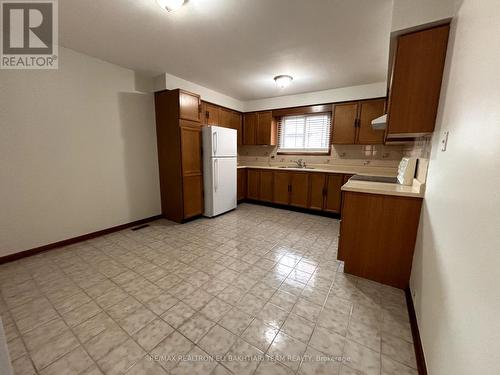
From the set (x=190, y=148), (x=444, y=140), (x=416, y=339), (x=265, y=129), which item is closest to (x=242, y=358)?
(x=416, y=339)

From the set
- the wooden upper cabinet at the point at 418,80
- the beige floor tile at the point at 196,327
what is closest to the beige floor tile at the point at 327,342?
the beige floor tile at the point at 196,327

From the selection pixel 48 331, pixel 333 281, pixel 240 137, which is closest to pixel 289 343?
pixel 333 281

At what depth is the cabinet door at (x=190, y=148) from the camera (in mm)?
3345

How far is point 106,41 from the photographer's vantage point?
2357mm

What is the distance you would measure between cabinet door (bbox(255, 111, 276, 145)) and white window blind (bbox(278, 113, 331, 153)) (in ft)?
0.89

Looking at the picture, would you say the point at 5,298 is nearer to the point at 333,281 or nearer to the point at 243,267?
the point at 243,267

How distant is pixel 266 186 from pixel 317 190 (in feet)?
3.92

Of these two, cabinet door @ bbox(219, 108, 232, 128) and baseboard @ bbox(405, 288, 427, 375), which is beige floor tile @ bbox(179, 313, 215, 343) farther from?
cabinet door @ bbox(219, 108, 232, 128)

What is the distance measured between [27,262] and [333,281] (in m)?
3.38

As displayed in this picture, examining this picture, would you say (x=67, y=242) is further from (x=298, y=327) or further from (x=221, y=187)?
(x=298, y=327)

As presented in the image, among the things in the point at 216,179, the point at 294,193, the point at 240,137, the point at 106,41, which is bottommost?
the point at 294,193

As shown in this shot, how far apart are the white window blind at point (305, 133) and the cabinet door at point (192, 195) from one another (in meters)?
2.36

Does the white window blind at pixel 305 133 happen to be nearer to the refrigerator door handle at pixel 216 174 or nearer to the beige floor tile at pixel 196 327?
the refrigerator door handle at pixel 216 174

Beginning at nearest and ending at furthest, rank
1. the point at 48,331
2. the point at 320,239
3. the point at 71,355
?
the point at 71,355 < the point at 48,331 < the point at 320,239
